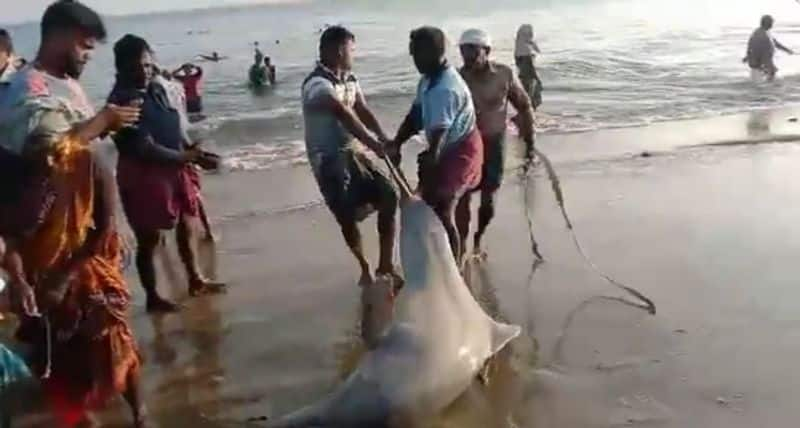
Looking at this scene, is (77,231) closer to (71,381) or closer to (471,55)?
(71,381)

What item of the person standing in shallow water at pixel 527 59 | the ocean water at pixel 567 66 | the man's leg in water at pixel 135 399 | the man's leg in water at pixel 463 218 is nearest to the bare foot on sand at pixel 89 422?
the man's leg in water at pixel 135 399

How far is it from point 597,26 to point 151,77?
4063cm

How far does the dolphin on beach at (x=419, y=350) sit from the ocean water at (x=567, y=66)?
170 inches

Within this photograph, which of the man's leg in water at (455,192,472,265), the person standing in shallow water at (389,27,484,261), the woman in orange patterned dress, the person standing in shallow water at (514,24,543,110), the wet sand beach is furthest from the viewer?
the person standing in shallow water at (514,24,543,110)

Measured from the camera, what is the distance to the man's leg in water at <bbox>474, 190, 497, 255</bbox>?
727 cm

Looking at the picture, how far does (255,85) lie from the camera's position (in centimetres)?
2444

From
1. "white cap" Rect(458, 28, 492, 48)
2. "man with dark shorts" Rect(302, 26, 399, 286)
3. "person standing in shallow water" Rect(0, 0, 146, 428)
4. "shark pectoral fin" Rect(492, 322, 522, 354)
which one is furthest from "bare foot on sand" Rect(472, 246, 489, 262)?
"person standing in shallow water" Rect(0, 0, 146, 428)

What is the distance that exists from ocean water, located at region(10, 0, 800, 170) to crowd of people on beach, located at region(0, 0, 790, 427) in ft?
6.88

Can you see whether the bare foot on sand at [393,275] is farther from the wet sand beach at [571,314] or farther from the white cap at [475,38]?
the white cap at [475,38]

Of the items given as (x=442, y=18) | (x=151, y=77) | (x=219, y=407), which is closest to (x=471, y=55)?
(x=151, y=77)

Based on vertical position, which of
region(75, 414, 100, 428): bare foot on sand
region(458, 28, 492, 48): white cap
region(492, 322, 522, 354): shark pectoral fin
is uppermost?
region(458, 28, 492, 48): white cap

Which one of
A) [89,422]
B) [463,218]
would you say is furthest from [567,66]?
[89,422]

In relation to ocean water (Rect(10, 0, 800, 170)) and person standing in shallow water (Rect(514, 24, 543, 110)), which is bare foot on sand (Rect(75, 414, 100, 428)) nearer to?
ocean water (Rect(10, 0, 800, 170))

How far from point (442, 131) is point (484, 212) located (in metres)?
1.52
